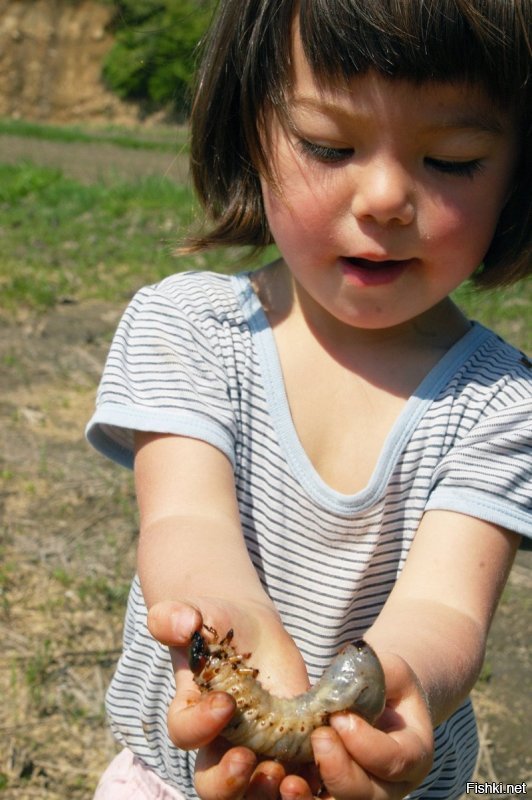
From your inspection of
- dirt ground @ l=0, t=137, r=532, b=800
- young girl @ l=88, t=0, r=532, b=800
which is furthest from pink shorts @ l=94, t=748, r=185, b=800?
dirt ground @ l=0, t=137, r=532, b=800

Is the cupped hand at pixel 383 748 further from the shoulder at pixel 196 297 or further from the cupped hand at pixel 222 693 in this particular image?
the shoulder at pixel 196 297

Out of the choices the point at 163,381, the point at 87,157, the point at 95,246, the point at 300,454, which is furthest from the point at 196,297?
the point at 87,157

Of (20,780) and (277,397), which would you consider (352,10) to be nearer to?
(277,397)

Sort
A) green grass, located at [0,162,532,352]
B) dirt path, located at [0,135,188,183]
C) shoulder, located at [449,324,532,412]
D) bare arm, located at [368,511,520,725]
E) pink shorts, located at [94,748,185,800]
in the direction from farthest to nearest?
dirt path, located at [0,135,188,183] < green grass, located at [0,162,532,352] < pink shorts, located at [94,748,185,800] < shoulder, located at [449,324,532,412] < bare arm, located at [368,511,520,725]

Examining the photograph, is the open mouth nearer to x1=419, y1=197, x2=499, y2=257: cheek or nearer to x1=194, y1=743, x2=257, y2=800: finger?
x1=419, y1=197, x2=499, y2=257: cheek

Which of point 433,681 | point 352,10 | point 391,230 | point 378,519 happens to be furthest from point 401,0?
point 433,681

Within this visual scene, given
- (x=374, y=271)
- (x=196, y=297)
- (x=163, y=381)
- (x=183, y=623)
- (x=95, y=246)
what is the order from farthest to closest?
(x=95, y=246) → (x=196, y=297) → (x=163, y=381) → (x=374, y=271) → (x=183, y=623)

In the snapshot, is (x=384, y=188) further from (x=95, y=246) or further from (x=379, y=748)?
(x=95, y=246)

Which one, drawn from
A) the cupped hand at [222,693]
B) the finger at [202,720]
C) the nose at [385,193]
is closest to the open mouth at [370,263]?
the nose at [385,193]
